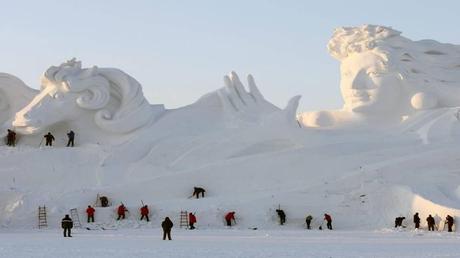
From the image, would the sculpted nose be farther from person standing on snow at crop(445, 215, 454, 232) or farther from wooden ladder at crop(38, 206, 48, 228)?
wooden ladder at crop(38, 206, 48, 228)

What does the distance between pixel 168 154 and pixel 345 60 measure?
289 inches

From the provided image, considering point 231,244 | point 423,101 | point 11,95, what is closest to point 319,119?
point 423,101

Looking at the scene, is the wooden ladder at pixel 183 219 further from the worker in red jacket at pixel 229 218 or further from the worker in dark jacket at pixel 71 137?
the worker in dark jacket at pixel 71 137

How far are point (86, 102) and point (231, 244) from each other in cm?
1071

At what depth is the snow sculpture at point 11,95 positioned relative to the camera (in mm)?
27141

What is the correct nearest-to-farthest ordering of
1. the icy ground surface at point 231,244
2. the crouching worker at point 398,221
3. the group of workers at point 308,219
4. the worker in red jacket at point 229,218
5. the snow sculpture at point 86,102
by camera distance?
the icy ground surface at point 231,244, the crouching worker at point 398,221, the worker in red jacket at point 229,218, the group of workers at point 308,219, the snow sculpture at point 86,102

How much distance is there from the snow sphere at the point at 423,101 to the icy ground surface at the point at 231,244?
6927 mm

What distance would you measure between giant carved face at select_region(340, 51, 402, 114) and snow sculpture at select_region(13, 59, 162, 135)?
650 cm

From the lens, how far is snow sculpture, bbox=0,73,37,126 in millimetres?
27141

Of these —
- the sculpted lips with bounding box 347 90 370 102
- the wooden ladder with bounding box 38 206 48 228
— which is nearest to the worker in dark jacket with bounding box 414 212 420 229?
the sculpted lips with bounding box 347 90 370 102

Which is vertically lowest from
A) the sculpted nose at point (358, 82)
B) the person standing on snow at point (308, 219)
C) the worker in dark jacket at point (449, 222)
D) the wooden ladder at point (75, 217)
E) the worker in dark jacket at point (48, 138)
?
the worker in dark jacket at point (449, 222)

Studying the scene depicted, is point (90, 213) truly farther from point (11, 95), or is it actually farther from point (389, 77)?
point (389, 77)

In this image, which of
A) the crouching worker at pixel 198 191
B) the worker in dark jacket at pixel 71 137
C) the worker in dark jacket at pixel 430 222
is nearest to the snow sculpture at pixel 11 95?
the worker in dark jacket at pixel 71 137

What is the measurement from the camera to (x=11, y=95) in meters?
27.3
